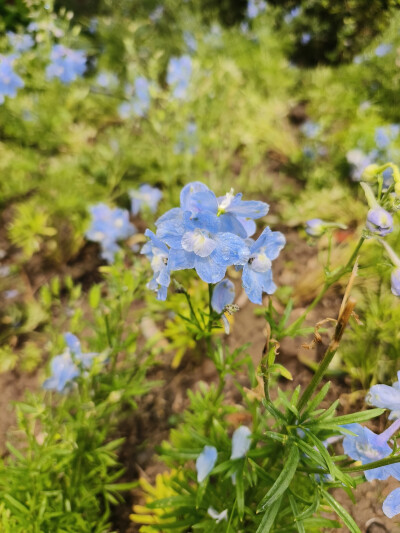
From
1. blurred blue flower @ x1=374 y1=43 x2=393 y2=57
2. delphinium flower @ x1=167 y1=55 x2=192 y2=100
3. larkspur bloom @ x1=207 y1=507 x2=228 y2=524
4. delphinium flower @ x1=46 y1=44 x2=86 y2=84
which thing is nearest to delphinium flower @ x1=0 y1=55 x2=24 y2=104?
delphinium flower @ x1=46 y1=44 x2=86 y2=84

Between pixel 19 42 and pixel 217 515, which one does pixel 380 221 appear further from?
pixel 19 42

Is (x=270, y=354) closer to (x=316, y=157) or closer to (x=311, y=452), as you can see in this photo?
(x=311, y=452)

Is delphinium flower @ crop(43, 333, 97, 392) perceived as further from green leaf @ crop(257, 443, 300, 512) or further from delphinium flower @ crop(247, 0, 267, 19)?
delphinium flower @ crop(247, 0, 267, 19)

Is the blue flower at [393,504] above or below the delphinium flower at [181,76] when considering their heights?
below

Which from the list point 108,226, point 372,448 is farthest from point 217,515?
point 108,226

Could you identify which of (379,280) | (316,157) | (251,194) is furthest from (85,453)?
(316,157)

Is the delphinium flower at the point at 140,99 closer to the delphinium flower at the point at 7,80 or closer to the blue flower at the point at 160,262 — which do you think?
the delphinium flower at the point at 7,80

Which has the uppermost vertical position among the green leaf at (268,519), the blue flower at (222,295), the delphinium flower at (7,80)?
the delphinium flower at (7,80)

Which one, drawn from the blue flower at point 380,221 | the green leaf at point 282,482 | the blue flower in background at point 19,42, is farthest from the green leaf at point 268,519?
the blue flower in background at point 19,42
